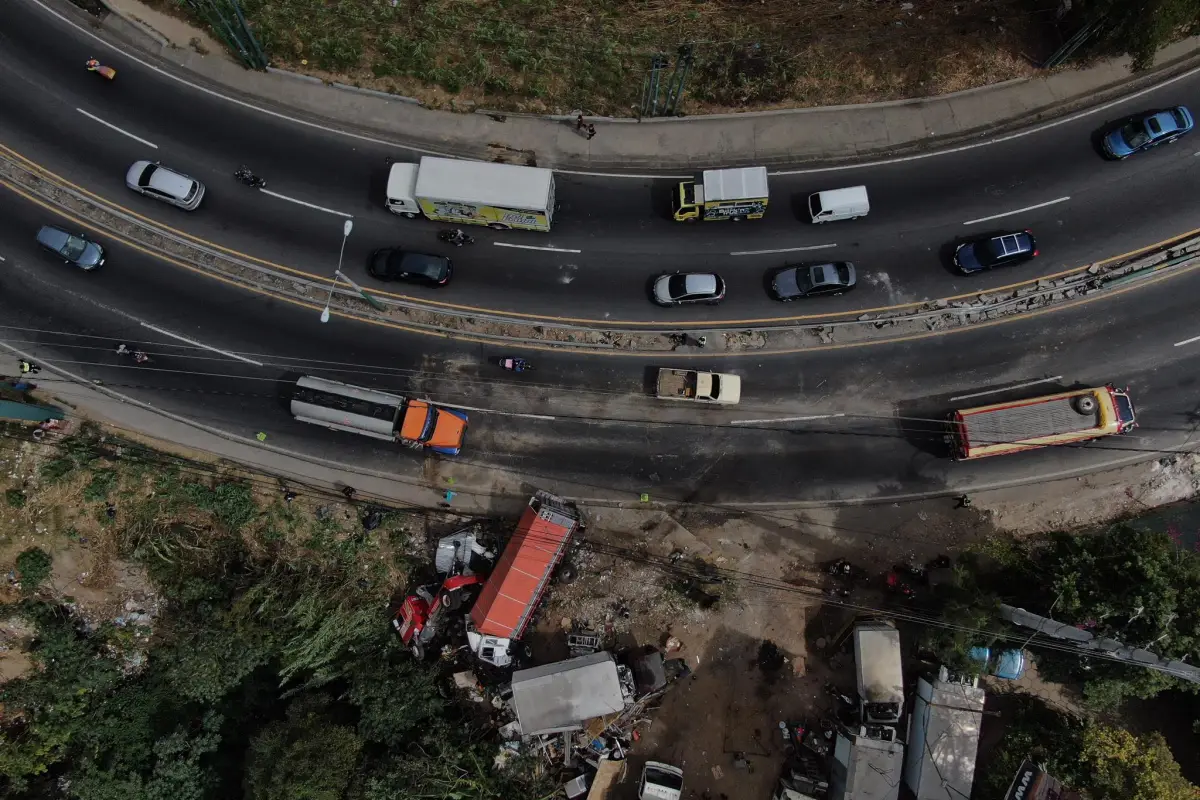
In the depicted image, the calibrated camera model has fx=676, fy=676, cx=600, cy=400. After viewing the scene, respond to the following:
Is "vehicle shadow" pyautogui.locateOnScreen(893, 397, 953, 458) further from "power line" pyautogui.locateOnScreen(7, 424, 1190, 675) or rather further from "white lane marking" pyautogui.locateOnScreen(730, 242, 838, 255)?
"white lane marking" pyautogui.locateOnScreen(730, 242, 838, 255)

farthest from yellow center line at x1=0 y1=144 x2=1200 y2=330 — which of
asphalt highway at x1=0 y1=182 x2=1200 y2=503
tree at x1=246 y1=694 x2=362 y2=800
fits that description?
tree at x1=246 y1=694 x2=362 y2=800

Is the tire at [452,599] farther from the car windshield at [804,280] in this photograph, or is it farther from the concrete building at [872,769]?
the car windshield at [804,280]

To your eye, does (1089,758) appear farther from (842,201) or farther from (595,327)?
(595,327)

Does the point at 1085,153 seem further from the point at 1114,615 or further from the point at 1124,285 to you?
the point at 1114,615

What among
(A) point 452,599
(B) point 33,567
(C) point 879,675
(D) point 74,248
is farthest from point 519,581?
(D) point 74,248

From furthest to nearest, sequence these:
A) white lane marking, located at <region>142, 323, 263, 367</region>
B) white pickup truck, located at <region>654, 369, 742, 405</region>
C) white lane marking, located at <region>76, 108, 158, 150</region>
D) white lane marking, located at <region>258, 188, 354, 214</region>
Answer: white lane marking, located at <region>76, 108, 158, 150</region> < white lane marking, located at <region>258, 188, 354, 214</region> < white lane marking, located at <region>142, 323, 263, 367</region> < white pickup truck, located at <region>654, 369, 742, 405</region>

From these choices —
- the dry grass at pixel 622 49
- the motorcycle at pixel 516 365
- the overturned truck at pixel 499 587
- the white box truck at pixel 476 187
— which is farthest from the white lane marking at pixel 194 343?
the dry grass at pixel 622 49
